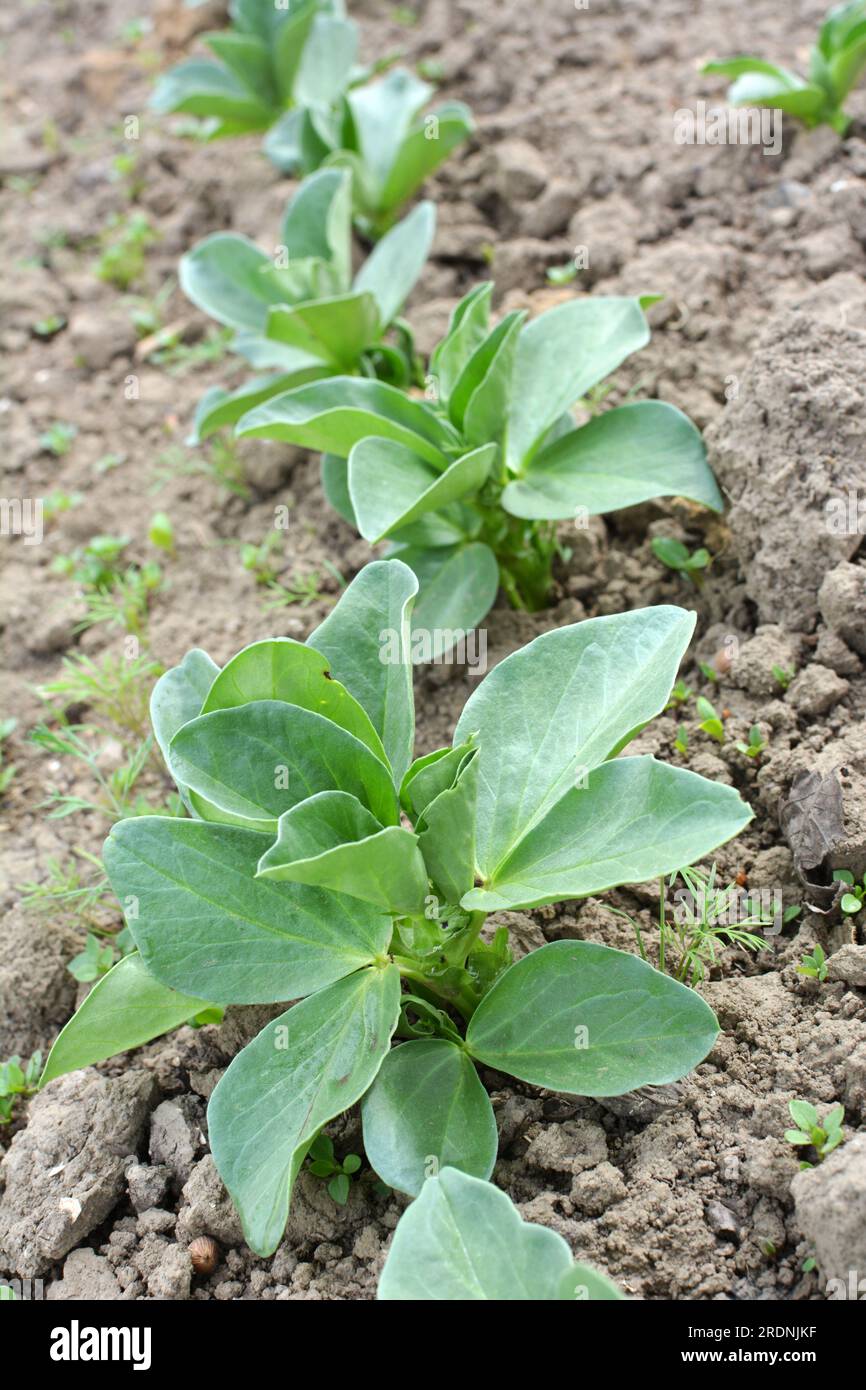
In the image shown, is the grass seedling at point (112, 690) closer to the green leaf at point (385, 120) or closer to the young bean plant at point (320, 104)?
the young bean plant at point (320, 104)

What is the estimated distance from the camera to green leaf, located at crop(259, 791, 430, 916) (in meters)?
1.52

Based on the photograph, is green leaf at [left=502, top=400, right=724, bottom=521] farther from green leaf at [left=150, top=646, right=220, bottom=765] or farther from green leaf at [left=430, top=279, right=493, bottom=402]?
green leaf at [left=150, top=646, right=220, bottom=765]

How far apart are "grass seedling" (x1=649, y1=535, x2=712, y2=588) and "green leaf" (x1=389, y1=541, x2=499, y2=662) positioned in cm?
34

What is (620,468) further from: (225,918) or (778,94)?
(778,94)

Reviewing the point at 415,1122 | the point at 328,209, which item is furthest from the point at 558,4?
the point at 415,1122

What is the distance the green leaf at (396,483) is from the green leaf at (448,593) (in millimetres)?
151

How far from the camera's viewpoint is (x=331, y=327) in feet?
9.03

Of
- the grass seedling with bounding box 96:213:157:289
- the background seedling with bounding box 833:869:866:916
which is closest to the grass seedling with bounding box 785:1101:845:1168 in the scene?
the background seedling with bounding box 833:869:866:916

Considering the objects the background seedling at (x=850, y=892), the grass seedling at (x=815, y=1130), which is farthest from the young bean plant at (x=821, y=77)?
the grass seedling at (x=815, y=1130)

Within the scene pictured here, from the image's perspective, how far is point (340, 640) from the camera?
192cm

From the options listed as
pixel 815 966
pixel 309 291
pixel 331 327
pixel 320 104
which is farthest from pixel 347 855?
pixel 320 104

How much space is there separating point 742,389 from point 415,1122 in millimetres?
1500

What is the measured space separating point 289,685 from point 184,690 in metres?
0.23
